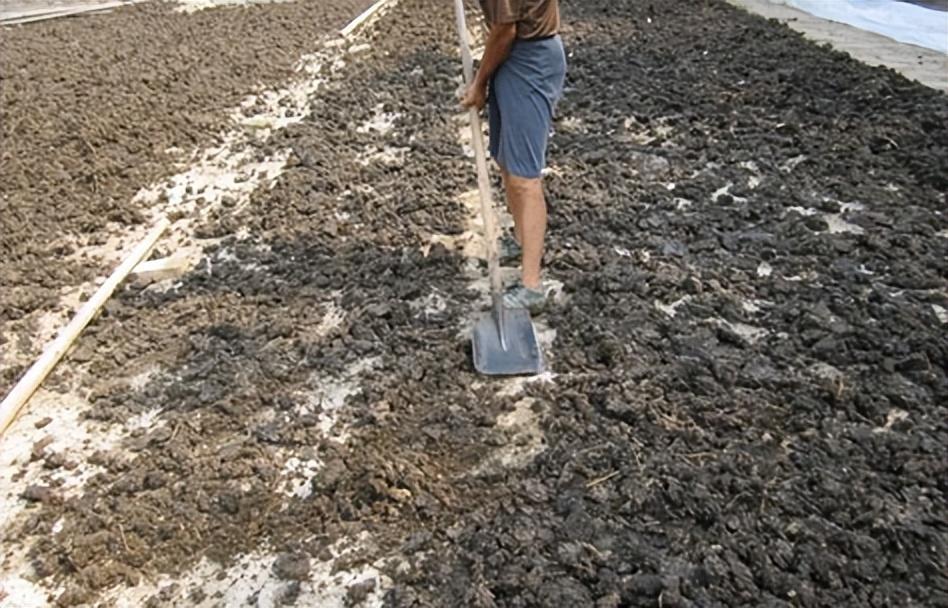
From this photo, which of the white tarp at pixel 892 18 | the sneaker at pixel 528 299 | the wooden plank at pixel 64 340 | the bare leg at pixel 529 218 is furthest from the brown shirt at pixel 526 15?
the white tarp at pixel 892 18

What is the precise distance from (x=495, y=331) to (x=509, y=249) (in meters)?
0.90

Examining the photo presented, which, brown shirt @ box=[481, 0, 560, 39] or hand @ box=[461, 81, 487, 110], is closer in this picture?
brown shirt @ box=[481, 0, 560, 39]

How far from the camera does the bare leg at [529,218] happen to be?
3604 millimetres

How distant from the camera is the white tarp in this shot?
274 inches

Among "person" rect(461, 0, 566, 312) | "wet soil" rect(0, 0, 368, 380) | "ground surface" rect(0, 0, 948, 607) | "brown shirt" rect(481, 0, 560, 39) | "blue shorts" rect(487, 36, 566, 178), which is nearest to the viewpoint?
"ground surface" rect(0, 0, 948, 607)

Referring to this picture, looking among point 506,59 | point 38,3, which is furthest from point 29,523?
point 38,3

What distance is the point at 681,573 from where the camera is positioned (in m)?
2.36

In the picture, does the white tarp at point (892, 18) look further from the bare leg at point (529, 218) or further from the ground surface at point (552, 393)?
the bare leg at point (529, 218)

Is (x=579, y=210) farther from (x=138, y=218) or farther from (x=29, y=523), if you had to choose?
(x=29, y=523)

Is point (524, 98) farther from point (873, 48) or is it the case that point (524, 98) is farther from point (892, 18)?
point (892, 18)

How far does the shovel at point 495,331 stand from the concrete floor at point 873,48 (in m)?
4.23

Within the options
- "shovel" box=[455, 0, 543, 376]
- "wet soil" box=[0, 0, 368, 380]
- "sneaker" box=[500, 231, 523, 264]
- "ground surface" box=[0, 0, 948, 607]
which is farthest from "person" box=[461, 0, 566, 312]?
"wet soil" box=[0, 0, 368, 380]

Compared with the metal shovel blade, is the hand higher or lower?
higher

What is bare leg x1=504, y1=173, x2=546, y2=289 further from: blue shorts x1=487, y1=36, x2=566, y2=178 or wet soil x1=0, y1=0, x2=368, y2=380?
wet soil x1=0, y1=0, x2=368, y2=380
